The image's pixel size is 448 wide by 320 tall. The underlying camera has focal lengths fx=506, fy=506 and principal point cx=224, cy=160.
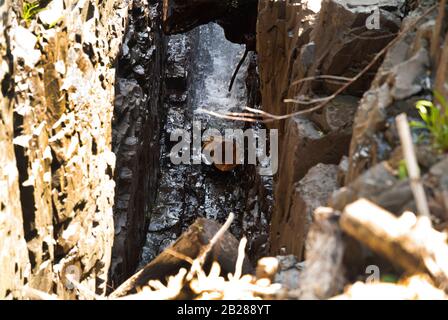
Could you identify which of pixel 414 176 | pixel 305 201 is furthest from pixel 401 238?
pixel 305 201

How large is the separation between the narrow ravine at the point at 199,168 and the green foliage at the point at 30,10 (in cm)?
495

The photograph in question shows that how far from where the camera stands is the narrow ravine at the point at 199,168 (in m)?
11.2

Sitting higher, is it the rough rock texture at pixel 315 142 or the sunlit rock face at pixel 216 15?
the sunlit rock face at pixel 216 15

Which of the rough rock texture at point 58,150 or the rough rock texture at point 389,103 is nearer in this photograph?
the rough rock texture at point 389,103

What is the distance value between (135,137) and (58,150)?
141 inches

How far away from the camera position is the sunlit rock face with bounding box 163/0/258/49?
10250 mm

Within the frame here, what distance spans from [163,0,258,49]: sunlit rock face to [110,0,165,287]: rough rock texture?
705mm

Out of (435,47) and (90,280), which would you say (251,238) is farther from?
(435,47)

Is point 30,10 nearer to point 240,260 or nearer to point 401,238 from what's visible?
point 240,260

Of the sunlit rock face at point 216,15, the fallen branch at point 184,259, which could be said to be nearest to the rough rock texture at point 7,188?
the fallen branch at point 184,259

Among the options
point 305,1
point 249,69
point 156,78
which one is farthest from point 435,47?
point 249,69

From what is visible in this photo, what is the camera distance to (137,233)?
1017cm

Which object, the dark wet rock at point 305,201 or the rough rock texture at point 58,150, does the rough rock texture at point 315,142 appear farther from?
the rough rock texture at point 58,150

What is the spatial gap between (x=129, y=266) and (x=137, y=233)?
89cm
